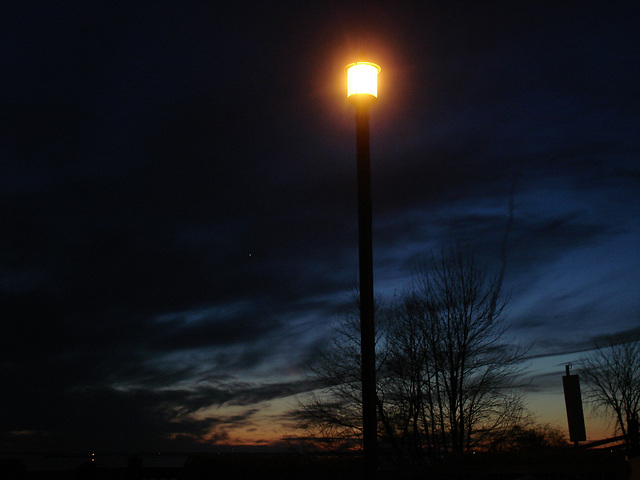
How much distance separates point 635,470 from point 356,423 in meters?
9.95

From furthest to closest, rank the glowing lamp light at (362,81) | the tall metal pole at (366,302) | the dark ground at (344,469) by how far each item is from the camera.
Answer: the dark ground at (344,469)
the glowing lamp light at (362,81)
the tall metal pole at (366,302)

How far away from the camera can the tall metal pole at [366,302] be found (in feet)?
24.1

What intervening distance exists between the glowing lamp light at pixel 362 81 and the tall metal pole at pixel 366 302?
12 cm

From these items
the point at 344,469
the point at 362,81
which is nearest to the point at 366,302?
the point at 362,81

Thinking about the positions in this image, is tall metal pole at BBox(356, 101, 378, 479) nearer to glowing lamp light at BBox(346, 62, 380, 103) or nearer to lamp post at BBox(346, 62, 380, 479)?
lamp post at BBox(346, 62, 380, 479)

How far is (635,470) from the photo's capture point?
22.3 meters

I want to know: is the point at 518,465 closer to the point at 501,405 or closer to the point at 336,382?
the point at 501,405

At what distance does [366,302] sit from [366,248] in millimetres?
672

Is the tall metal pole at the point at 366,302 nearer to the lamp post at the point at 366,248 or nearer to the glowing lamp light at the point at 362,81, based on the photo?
the lamp post at the point at 366,248

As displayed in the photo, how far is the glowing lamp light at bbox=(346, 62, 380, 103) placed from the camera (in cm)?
839

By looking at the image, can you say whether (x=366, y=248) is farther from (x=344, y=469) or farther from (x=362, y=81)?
(x=344, y=469)

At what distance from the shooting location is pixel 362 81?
839 centimetres

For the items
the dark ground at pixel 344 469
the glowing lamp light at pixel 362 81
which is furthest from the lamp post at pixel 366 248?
the dark ground at pixel 344 469

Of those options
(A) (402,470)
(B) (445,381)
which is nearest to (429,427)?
(B) (445,381)
